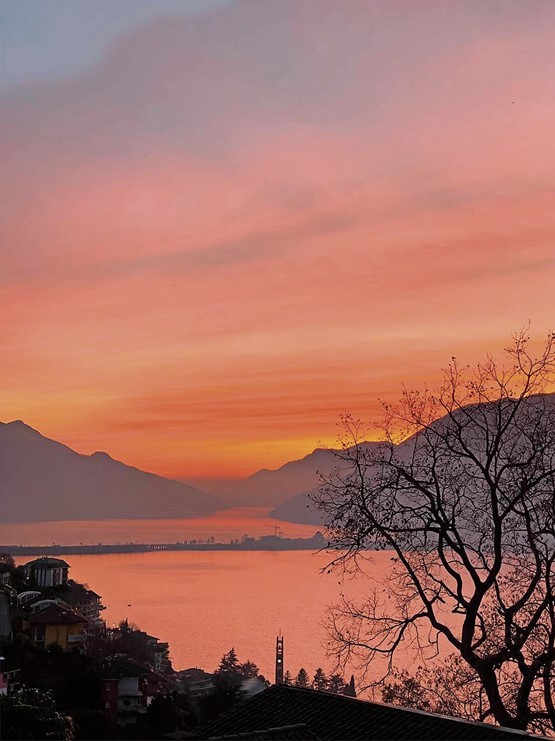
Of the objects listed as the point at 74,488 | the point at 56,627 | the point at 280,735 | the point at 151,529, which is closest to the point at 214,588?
the point at 56,627

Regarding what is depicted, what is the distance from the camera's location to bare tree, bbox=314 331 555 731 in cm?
698

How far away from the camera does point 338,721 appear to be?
17.9 feet

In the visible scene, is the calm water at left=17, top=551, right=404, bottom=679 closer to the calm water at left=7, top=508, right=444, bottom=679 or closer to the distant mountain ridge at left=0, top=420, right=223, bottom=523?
the calm water at left=7, top=508, right=444, bottom=679

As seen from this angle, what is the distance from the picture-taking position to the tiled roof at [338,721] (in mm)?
5020

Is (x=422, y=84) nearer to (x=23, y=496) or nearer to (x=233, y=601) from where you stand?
(x=233, y=601)

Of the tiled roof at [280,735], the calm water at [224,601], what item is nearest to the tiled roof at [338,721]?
the tiled roof at [280,735]

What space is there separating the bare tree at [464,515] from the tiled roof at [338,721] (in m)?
1.28

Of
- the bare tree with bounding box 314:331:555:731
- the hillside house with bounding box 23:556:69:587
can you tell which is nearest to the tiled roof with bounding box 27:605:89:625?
the hillside house with bounding box 23:556:69:587

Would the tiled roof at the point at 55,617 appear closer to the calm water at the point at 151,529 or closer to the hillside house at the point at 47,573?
the hillside house at the point at 47,573

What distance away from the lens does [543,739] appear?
4555 millimetres

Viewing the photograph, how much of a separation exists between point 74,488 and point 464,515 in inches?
3615

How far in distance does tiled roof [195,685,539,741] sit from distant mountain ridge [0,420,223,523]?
41.7m

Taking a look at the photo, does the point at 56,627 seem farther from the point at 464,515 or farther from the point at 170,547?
the point at 170,547

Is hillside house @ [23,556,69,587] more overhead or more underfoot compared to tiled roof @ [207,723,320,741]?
more underfoot
